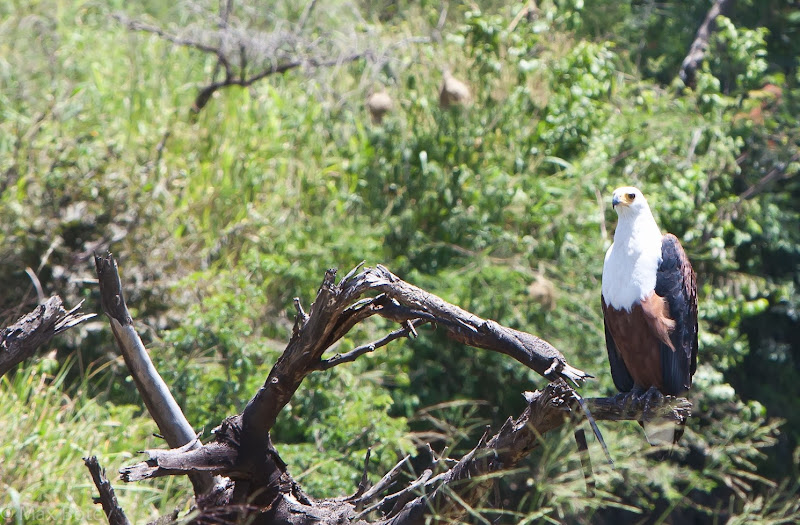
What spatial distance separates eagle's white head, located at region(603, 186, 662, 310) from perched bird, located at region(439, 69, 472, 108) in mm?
2146

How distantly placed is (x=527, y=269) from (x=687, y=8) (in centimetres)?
302

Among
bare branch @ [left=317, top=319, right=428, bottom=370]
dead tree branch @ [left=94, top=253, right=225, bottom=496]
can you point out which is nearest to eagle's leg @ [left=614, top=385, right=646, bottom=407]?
bare branch @ [left=317, top=319, right=428, bottom=370]

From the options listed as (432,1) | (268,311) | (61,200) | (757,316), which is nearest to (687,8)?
(432,1)

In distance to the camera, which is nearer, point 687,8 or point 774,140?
point 774,140

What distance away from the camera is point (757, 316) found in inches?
228

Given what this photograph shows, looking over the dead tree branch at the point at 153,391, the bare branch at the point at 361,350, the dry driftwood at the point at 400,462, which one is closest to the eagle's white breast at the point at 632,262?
the dry driftwood at the point at 400,462

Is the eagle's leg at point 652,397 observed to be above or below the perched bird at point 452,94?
below

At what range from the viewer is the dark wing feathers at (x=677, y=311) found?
3.15 meters

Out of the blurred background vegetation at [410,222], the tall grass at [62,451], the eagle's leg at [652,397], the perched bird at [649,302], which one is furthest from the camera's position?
the blurred background vegetation at [410,222]

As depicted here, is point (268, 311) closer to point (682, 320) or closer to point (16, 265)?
point (16, 265)

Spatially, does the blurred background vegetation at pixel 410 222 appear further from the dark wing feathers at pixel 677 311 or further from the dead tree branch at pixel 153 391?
the dead tree branch at pixel 153 391

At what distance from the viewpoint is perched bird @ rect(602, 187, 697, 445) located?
3.12 m

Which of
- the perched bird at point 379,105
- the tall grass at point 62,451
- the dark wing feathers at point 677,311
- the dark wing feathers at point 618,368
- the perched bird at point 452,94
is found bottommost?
the tall grass at point 62,451

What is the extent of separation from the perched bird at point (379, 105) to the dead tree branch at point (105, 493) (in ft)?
11.9
